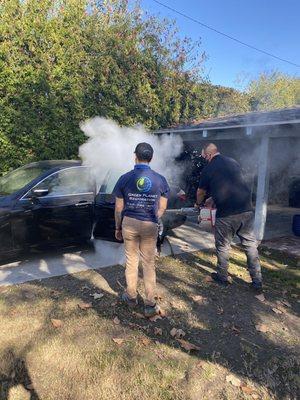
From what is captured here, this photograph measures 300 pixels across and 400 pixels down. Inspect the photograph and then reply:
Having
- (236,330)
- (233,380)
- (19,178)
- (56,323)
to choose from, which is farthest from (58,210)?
(233,380)

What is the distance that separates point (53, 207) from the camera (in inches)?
221

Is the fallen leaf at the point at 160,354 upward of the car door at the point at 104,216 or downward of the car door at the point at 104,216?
downward

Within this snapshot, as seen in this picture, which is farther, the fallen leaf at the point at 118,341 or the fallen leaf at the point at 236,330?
the fallen leaf at the point at 236,330

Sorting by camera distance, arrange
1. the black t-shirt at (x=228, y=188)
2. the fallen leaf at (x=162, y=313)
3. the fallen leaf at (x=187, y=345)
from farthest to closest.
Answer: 1. the black t-shirt at (x=228, y=188)
2. the fallen leaf at (x=162, y=313)
3. the fallen leaf at (x=187, y=345)

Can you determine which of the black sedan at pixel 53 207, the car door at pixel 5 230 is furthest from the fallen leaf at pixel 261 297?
the car door at pixel 5 230

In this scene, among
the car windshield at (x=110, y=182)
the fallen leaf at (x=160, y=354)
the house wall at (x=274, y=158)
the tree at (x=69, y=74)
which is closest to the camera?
the fallen leaf at (x=160, y=354)

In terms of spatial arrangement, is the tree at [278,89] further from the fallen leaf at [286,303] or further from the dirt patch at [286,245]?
the fallen leaf at [286,303]

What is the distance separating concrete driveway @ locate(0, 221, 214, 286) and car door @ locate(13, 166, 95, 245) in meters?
0.34

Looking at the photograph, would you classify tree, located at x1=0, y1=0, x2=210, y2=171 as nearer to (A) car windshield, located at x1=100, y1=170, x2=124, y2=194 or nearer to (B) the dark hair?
(A) car windshield, located at x1=100, y1=170, x2=124, y2=194

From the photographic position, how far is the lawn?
2.94m

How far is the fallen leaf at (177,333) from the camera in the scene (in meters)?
3.71

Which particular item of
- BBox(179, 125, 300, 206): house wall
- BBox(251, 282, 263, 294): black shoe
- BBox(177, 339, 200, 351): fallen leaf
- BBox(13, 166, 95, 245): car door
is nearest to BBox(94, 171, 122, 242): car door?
BBox(13, 166, 95, 245): car door

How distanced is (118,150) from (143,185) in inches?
125

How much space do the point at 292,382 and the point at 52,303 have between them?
2616mm
